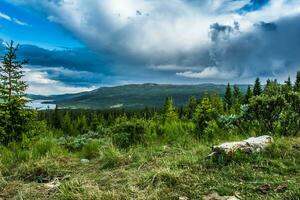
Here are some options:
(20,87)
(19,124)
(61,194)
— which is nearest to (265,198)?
(61,194)

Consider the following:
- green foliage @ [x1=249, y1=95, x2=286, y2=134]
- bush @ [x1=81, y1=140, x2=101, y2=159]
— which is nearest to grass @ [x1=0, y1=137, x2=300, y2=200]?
bush @ [x1=81, y1=140, x2=101, y2=159]

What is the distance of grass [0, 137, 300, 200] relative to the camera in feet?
17.8

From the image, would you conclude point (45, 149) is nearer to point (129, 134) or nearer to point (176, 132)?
point (129, 134)

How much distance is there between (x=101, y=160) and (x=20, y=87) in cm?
1202

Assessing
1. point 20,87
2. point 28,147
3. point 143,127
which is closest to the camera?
point 28,147

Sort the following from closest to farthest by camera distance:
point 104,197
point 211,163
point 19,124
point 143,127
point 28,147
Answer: point 104,197 < point 211,163 < point 28,147 < point 143,127 < point 19,124

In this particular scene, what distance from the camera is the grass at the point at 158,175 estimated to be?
544 centimetres

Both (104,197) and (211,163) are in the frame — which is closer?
(104,197)

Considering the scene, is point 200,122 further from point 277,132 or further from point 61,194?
point 61,194

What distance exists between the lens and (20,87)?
1873 cm

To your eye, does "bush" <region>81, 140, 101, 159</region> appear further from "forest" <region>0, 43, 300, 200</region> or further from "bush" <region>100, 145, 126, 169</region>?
"bush" <region>100, 145, 126, 169</region>

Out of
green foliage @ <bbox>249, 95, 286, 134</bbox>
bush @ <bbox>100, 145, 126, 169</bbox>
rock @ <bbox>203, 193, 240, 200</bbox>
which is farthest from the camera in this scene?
green foliage @ <bbox>249, 95, 286, 134</bbox>

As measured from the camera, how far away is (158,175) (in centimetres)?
603

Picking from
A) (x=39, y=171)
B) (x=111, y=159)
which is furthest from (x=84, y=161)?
(x=39, y=171)
